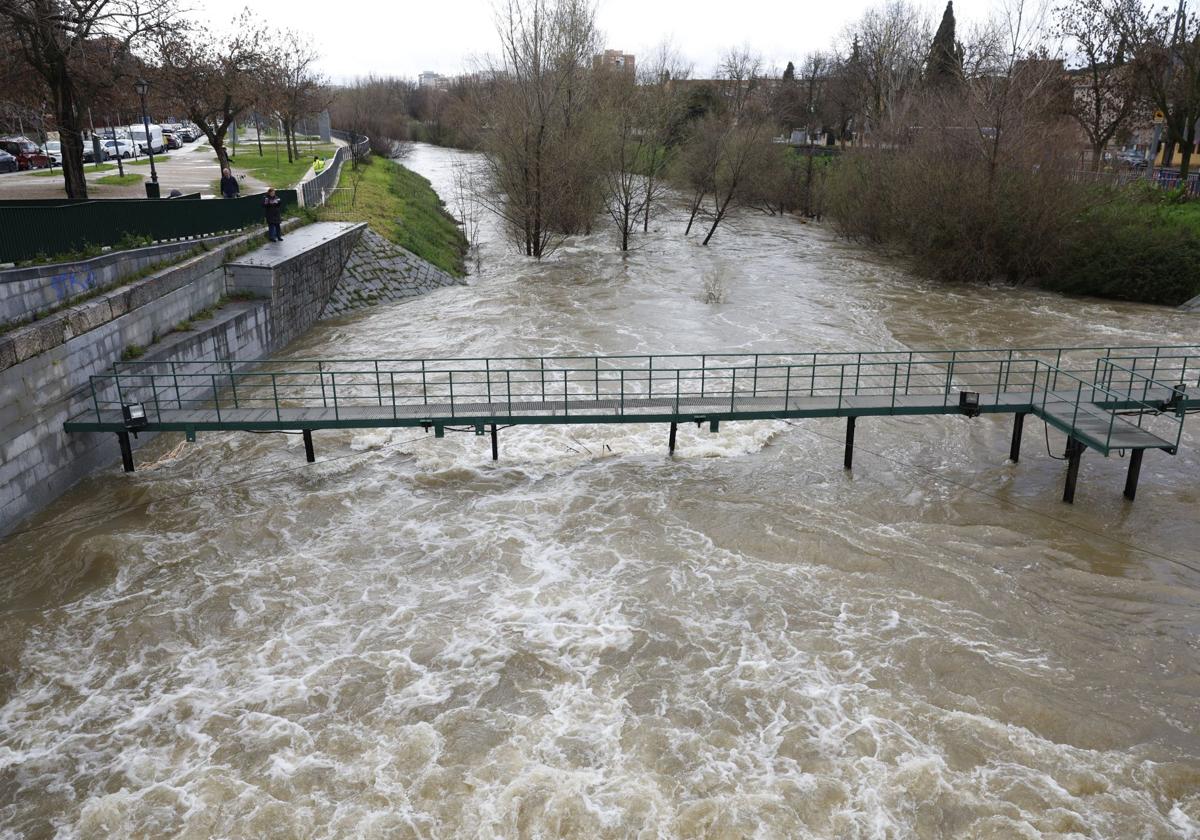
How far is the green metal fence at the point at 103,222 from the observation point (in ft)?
47.8

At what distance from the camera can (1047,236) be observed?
29.6 metres

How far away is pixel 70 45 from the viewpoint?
71.3 ft

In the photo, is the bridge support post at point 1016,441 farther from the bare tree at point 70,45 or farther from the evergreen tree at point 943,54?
the evergreen tree at point 943,54

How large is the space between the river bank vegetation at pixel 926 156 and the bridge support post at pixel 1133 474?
17779 mm

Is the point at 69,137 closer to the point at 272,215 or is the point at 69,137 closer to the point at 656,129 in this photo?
the point at 272,215

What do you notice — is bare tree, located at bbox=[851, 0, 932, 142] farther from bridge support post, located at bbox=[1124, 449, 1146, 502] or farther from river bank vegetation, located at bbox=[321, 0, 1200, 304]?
bridge support post, located at bbox=[1124, 449, 1146, 502]

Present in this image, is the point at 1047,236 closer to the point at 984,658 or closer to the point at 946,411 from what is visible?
the point at 946,411

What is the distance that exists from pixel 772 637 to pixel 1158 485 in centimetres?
828

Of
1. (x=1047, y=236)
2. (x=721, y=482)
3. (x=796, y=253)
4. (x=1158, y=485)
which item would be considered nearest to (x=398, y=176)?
(x=796, y=253)

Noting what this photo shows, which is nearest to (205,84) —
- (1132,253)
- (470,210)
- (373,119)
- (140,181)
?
(140,181)

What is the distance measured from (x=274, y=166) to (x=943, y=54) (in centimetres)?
4404

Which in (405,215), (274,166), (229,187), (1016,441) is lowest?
(1016,441)

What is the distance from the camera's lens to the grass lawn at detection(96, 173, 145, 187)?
29.2 m

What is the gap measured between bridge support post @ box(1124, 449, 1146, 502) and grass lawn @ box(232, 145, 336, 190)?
28.7 metres
